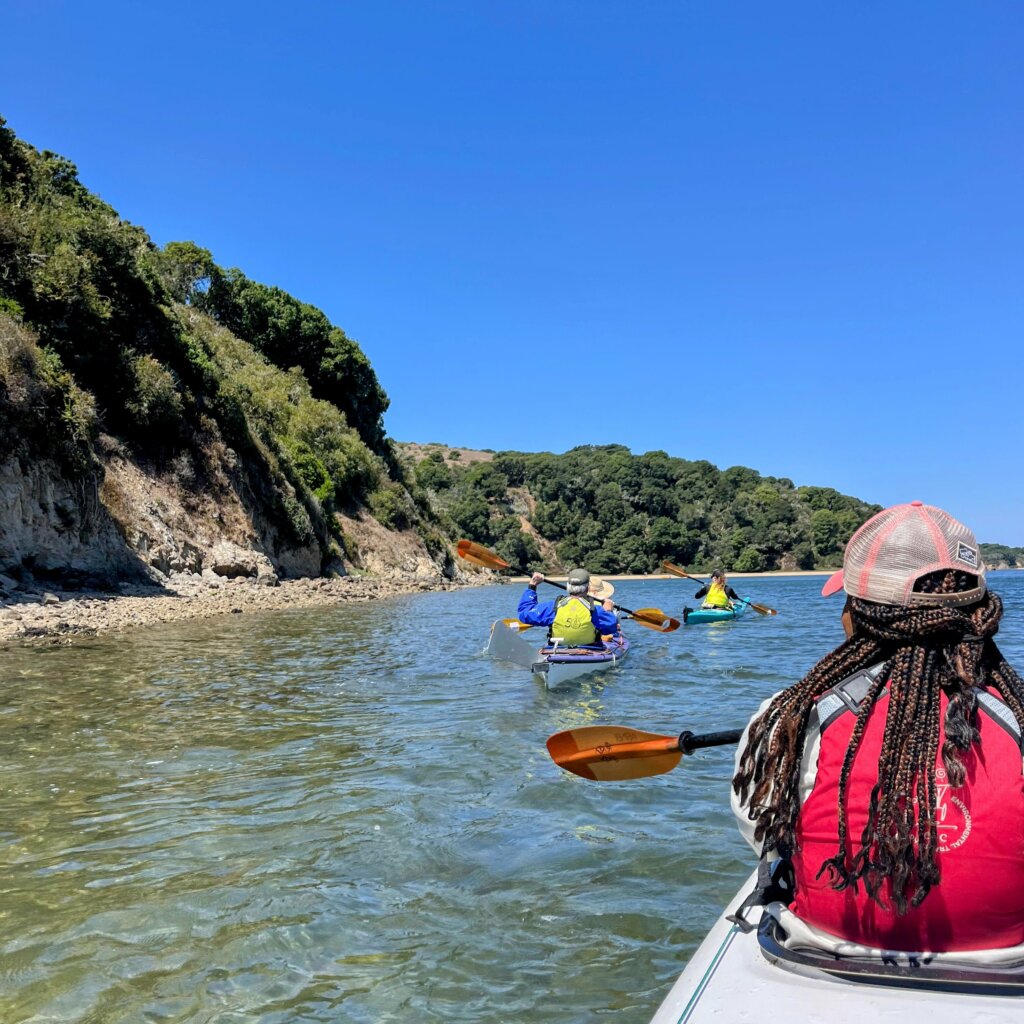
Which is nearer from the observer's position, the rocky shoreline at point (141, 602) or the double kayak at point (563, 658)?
the double kayak at point (563, 658)

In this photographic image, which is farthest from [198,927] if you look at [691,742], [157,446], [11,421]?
[157,446]

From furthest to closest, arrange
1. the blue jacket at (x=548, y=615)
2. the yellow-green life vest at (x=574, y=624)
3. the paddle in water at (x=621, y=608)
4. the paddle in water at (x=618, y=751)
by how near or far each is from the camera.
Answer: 1. the paddle in water at (x=621, y=608)
2. the blue jacket at (x=548, y=615)
3. the yellow-green life vest at (x=574, y=624)
4. the paddle in water at (x=618, y=751)

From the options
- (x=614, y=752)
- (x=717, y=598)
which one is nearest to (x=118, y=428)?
(x=717, y=598)

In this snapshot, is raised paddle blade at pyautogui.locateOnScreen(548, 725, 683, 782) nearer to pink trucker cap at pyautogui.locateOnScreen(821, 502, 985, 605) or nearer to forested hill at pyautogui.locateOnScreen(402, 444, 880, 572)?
pink trucker cap at pyautogui.locateOnScreen(821, 502, 985, 605)

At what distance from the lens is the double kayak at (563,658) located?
388 inches

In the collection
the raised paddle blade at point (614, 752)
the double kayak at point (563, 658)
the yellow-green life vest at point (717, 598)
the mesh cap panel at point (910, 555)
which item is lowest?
the double kayak at point (563, 658)

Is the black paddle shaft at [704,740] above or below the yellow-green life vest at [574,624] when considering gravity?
above

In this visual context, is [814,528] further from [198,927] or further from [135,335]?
[198,927]

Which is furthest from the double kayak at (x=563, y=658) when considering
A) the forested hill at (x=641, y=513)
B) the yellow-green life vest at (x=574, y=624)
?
the forested hill at (x=641, y=513)

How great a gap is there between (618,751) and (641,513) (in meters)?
89.7

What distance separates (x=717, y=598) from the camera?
19578 millimetres

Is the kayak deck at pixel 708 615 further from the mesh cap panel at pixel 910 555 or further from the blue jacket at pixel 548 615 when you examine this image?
the mesh cap panel at pixel 910 555

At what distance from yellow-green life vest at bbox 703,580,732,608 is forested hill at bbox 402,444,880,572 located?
61879 millimetres

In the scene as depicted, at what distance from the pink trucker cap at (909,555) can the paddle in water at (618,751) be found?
1.20 m
